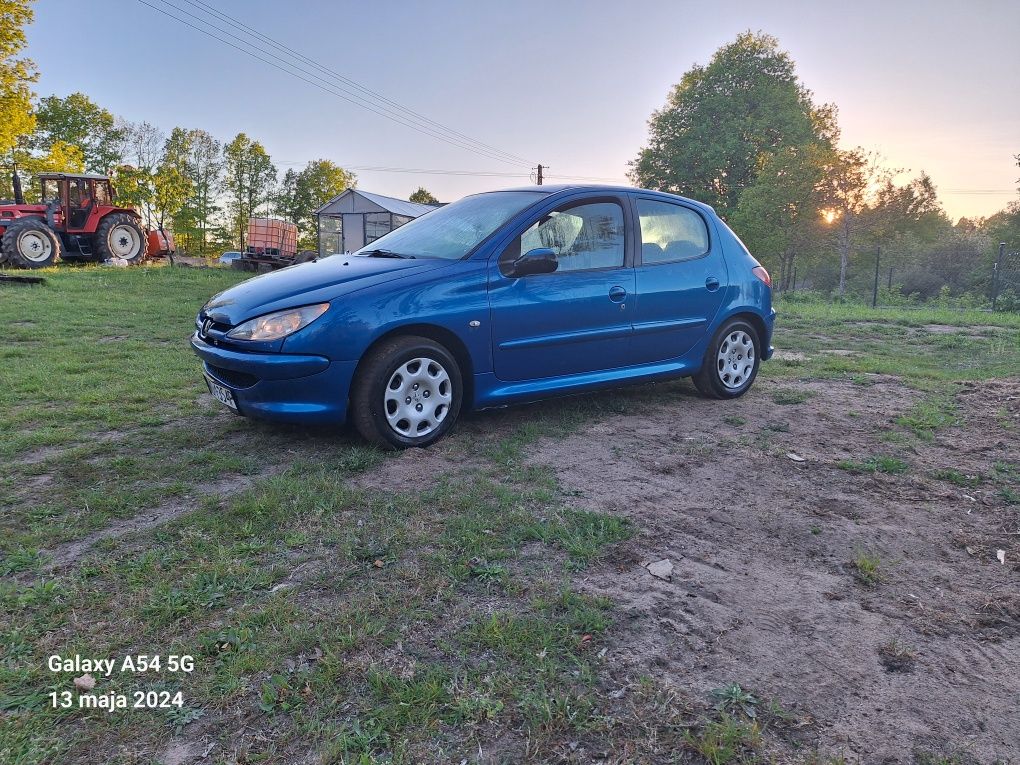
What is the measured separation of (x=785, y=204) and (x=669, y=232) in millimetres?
30100

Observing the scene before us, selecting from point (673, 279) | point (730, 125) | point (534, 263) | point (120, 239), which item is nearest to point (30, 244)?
point (120, 239)

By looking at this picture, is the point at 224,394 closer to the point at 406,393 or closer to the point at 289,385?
the point at 289,385

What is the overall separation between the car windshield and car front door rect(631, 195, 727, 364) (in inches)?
37.2

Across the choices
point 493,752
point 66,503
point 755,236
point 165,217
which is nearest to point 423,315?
point 66,503

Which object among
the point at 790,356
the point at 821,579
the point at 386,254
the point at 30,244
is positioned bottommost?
the point at 821,579

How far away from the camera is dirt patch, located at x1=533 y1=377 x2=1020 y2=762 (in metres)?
1.98

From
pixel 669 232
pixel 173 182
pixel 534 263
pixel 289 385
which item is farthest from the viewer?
pixel 173 182

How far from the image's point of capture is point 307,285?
4.09m

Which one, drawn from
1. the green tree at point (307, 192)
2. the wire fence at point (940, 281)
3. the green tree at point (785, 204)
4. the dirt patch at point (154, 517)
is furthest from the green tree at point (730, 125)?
the dirt patch at point (154, 517)

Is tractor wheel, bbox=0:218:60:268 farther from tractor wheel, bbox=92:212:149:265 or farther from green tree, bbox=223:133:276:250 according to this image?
green tree, bbox=223:133:276:250

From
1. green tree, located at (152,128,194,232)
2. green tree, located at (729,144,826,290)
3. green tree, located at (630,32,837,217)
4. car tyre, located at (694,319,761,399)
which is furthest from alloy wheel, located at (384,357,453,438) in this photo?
green tree, located at (152,128,194,232)

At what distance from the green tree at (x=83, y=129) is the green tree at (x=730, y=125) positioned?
3420 cm

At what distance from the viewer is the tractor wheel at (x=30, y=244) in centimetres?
1698

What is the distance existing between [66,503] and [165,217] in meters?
51.1
